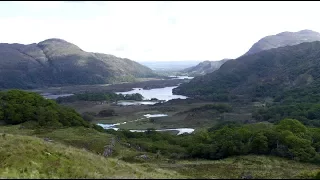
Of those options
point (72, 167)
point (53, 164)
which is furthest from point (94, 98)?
point (72, 167)

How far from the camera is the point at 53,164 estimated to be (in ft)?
83.7

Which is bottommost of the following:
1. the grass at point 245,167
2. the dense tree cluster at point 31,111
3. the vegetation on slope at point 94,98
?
the vegetation on slope at point 94,98

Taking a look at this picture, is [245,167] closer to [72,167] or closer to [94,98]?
[72,167]

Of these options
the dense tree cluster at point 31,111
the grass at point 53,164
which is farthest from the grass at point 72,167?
the dense tree cluster at point 31,111

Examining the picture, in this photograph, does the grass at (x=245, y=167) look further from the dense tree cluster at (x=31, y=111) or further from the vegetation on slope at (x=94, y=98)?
the vegetation on slope at (x=94, y=98)

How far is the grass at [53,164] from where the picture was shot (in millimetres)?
23016

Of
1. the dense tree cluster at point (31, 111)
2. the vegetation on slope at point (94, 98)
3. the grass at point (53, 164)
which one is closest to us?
the grass at point (53, 164)

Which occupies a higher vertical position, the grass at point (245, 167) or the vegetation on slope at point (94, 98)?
the grass at point (245, 167)

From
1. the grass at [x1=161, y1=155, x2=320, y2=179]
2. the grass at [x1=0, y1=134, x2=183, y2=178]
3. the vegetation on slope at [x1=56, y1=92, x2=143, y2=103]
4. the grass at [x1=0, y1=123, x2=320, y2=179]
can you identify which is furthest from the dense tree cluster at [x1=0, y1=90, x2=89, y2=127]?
the vegetation on slope at [x1=56, y1=92, x2=143, y2=103]

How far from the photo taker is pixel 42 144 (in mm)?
29672

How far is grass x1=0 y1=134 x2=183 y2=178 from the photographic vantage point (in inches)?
906

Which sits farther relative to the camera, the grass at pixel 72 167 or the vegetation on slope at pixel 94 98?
the vegetation on slope at pixel 94 98

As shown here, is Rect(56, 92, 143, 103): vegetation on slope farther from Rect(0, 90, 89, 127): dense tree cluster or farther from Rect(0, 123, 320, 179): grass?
Rect(0, 123, 320, 179): grass

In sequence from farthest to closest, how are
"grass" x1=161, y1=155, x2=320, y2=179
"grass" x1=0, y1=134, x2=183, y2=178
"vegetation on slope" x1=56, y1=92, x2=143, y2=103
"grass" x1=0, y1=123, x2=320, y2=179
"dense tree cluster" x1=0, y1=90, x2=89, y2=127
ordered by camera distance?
"vegetation on slope" x1=56, y1=92, x2=143, y2=103
"dense tree cluster" x1=0, y1=90, x2=89, y2=127
"grass" x1=161, y1=155, x2=320, y2=179
"grass" x1=0, y1=123, x2=320, y2=179
"grass" x1=0, y1=134, x2=183, y2=178
